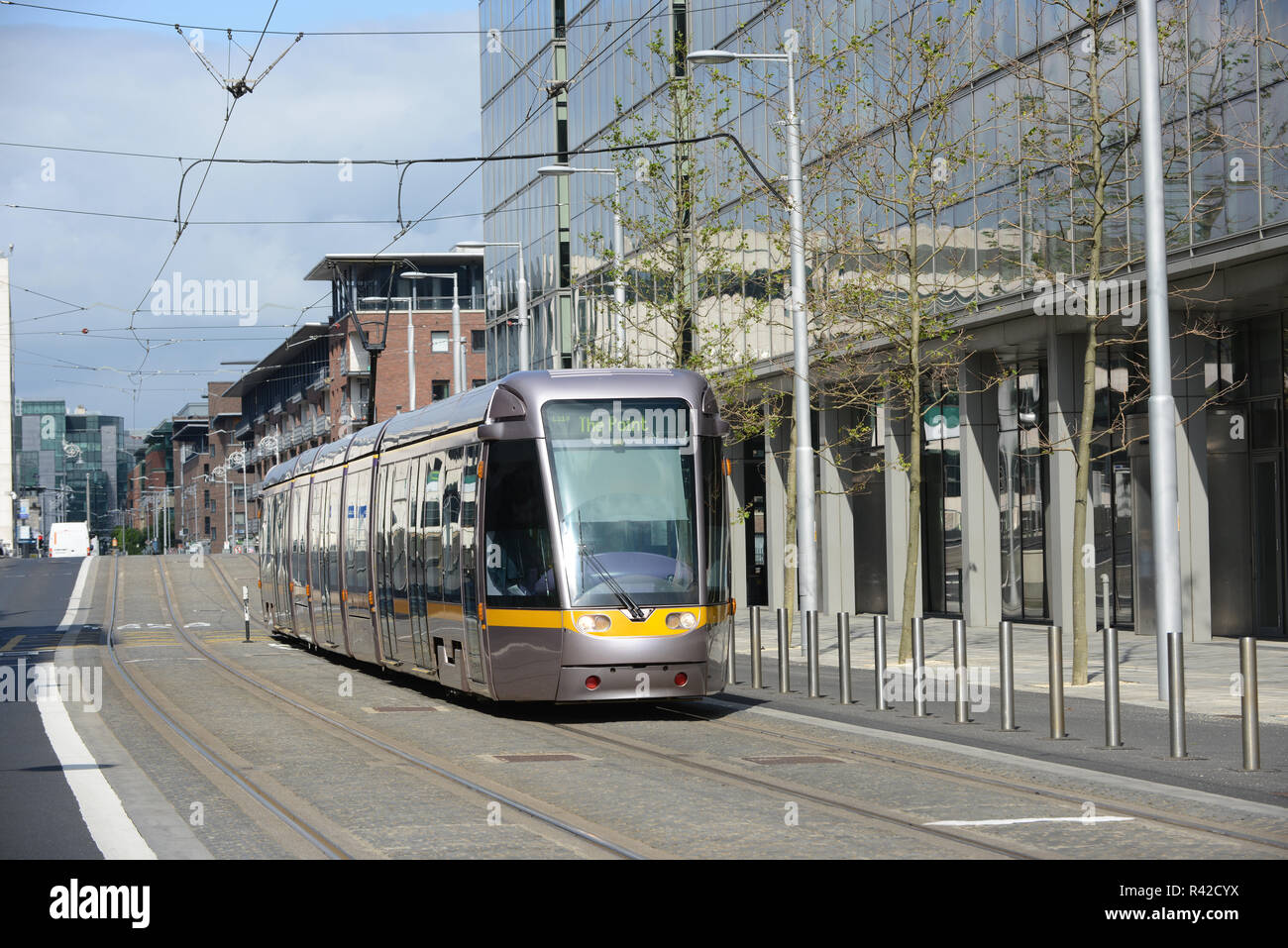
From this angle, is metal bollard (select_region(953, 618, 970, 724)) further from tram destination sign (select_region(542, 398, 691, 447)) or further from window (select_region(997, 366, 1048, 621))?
window (select_region(997, 366, 1048, 621))

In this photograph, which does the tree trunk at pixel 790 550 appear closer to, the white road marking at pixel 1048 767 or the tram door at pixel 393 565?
the white road marking at pixel 1048 767

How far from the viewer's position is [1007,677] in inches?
575

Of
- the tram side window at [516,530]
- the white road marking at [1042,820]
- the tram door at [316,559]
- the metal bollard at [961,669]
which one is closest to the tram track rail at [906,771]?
the white road marking at [1042,820]

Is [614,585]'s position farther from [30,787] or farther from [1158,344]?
[1158,344]

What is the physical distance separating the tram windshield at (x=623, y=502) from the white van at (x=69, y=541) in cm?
8977

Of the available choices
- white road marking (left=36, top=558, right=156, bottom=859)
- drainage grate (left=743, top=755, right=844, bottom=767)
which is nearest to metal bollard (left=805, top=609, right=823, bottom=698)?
drainage grate (left=743, top=755, right=844, bottom=767)

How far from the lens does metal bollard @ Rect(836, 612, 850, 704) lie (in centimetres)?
1698

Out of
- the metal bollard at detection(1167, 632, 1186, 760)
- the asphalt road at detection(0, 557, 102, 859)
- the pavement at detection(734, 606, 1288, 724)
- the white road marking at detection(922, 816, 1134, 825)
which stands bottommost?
the pavement at detection(734, 606, 1288, 724)

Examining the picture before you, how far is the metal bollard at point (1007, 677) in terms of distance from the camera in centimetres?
1443

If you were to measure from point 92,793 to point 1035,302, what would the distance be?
17.9 m

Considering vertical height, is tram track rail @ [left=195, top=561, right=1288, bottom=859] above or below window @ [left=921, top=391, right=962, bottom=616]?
below

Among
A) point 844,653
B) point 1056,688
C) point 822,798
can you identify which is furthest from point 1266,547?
point 822,798
